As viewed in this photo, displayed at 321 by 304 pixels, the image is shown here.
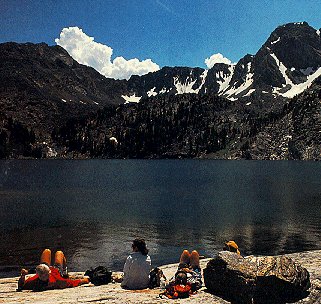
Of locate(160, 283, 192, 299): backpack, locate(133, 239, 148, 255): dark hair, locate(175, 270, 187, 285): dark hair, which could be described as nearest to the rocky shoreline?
locate(160, 283, 192, 299): backpack

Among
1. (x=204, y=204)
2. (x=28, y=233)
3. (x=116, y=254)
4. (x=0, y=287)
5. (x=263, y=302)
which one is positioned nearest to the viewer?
(x=263, y=302)

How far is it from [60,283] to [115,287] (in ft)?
9.17

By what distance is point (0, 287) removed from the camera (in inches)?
787

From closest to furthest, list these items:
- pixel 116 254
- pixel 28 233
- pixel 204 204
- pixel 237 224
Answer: pixel 116 254 → pixel 28 233 → pixel 237 224 → pixel 204 204

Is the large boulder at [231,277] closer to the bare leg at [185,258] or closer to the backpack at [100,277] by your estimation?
the bare leg at [185,258]

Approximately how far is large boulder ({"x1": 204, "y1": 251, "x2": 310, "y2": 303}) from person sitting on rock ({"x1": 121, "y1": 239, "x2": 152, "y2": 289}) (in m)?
3.56

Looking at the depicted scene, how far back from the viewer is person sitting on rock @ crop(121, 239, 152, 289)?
17.0 m

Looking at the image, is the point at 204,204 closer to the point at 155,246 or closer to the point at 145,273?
the point at 155,246

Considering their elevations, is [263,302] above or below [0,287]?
above

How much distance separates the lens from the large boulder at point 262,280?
14461mm

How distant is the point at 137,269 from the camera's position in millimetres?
17141

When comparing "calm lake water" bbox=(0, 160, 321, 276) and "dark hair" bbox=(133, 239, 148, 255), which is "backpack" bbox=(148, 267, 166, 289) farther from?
"calm lake water" bbox=(0, 160, 321, 276)

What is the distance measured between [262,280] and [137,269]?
5.86 m

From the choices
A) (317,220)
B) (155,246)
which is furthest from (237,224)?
(155,246)
